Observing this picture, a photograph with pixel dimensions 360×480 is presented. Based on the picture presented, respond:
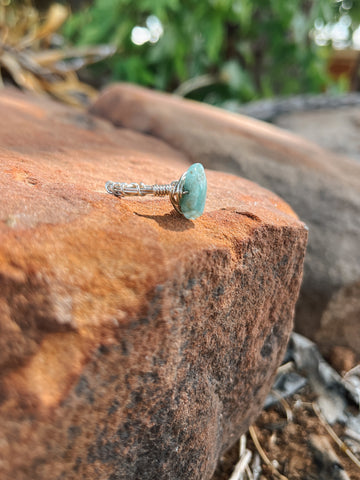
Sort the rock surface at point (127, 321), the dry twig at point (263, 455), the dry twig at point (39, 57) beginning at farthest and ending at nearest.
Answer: the dry twig at point (39, 57) < the dry twig at point (263, 455) < the rock surface at point (127, 321)

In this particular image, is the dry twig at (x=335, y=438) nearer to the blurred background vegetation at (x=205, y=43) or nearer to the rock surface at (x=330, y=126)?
the rock surface at (x=330, y=126)

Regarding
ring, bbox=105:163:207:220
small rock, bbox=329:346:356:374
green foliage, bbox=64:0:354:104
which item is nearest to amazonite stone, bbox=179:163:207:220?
ring, bbox=105:163:207:220

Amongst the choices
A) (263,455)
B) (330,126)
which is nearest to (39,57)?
(330,126)

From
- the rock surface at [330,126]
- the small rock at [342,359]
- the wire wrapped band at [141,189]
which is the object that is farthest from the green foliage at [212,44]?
the wire wrapped band at [141,189]

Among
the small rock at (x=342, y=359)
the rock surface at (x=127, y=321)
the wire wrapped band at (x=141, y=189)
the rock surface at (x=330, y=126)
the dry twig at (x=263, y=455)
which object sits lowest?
the small rock at (x=342, y=359)

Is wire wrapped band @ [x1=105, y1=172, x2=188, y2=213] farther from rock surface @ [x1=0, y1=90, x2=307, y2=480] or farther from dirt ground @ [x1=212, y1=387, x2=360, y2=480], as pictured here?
dirt ground @ [x1=212, y1=387, x2=360, y2=480]

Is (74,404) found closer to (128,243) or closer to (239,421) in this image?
(128,243)

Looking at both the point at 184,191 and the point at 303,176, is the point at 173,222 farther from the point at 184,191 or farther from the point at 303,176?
the point at 303,176
